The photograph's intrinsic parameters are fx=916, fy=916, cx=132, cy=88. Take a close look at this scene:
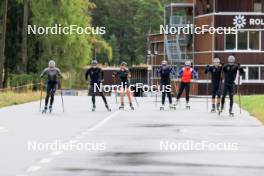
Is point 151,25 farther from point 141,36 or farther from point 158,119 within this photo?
point 158,119

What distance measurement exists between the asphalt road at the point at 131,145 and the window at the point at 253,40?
4176 cm

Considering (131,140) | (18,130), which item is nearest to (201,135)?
(131,140)

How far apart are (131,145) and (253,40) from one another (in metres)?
53.1

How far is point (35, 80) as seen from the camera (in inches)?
2304

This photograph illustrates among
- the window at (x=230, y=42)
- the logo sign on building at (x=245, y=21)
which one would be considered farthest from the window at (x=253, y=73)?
the logo sign on building at (x=245, y=21)

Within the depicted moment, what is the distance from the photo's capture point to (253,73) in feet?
228

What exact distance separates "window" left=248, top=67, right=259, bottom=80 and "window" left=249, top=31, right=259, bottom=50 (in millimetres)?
1596

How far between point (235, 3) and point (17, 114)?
42.0m

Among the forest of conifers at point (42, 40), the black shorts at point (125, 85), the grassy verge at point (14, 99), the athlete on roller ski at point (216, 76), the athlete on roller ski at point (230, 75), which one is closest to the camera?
the athlete on roller ski at point (230, 75)

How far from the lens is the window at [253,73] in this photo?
69562mm

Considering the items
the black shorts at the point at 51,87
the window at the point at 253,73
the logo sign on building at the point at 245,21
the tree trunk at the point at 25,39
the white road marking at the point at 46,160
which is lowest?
the white road marking at the point at 46,160

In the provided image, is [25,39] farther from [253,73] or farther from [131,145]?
[131,145]

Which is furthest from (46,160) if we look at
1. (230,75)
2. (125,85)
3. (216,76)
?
(125,85)

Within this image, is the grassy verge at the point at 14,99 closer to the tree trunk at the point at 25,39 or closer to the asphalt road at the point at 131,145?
the asphalt road at the point at 131,145
